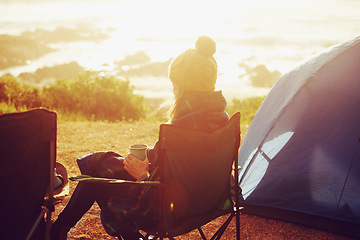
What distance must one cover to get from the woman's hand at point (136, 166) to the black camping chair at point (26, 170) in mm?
518

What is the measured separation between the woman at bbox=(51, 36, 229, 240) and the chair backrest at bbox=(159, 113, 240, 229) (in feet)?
0.42

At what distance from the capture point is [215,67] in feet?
8.06

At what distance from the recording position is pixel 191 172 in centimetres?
226

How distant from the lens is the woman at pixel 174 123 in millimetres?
2309

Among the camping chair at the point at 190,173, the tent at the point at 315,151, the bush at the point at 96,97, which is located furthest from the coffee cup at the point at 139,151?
the bush at the point at 96,97

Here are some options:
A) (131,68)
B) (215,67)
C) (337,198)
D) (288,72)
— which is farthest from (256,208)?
(131,68)

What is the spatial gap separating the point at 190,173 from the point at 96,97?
11.9 meters

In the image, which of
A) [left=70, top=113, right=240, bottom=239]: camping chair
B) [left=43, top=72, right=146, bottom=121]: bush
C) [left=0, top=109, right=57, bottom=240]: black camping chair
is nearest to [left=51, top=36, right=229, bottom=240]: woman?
[left=70, top=113, right=240, bottom=239]: camping chair

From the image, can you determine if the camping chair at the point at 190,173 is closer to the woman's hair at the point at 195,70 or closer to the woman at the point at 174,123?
the woman at the point at 174,123

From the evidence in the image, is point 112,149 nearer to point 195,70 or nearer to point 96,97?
point 195,70

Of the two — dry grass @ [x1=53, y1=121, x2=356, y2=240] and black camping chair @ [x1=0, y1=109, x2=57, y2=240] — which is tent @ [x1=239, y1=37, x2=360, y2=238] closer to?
dry grass @ [x1=53, y1=121, x2=356, y2=240]

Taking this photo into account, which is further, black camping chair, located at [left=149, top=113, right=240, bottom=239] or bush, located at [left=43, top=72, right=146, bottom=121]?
bush, located at [left=43, top=72, right=146, bottom=121]

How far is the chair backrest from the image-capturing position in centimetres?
217

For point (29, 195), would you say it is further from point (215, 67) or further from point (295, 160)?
point (295, 160)
